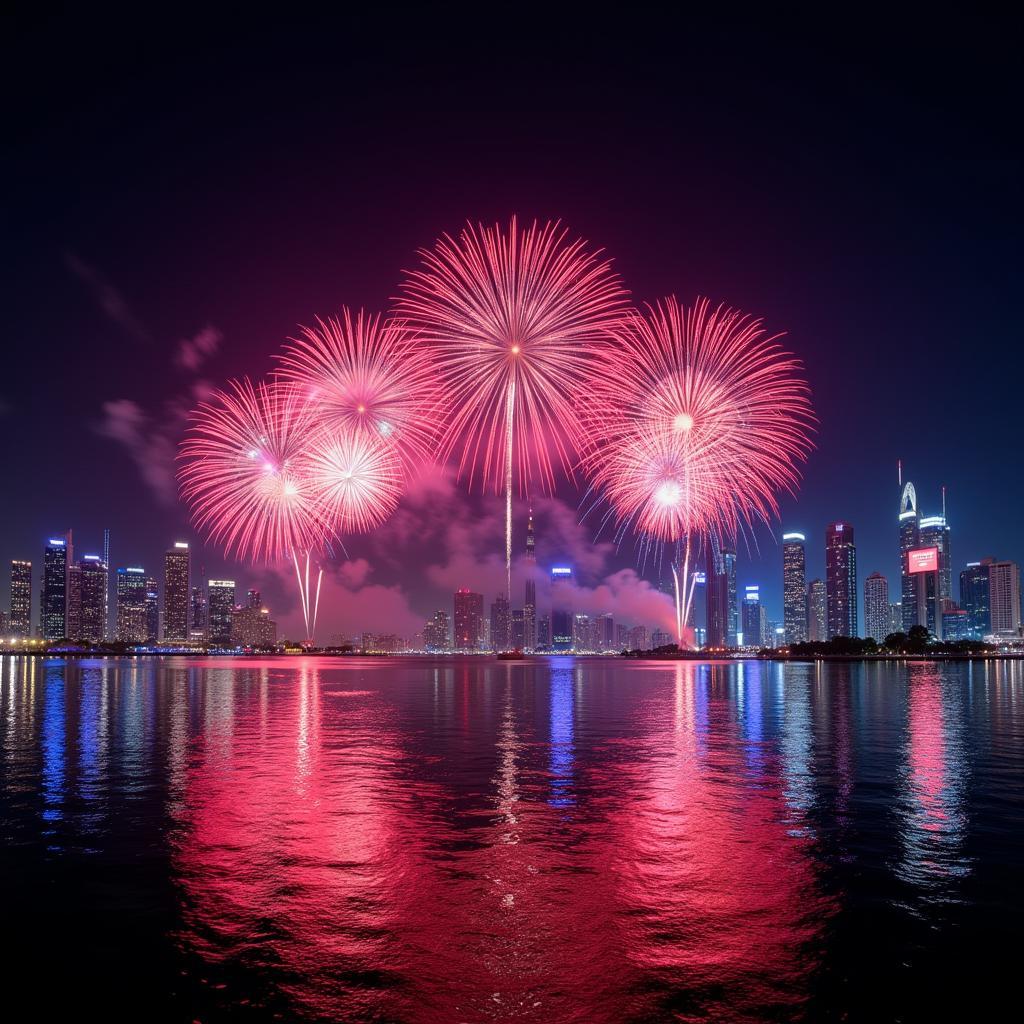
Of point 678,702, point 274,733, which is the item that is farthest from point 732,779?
point 678,702

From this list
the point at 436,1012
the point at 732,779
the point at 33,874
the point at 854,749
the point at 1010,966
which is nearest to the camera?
the point at 436,1012

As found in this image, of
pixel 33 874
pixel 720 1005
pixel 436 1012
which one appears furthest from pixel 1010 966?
pixel 33 874

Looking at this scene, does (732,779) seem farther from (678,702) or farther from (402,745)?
(678,702)

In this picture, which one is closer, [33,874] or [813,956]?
[813,956]

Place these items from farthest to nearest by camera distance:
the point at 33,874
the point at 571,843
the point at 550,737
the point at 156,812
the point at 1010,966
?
the point at 550,737 < the point at 156,812 < the point at 571,843 < the point at 33,874 < the point at 1010,966

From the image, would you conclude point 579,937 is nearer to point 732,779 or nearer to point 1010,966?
point 1010,966

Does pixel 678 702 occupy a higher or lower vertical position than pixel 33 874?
lower
